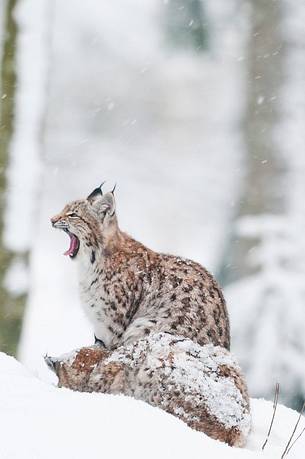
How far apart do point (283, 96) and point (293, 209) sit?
1.40 metres

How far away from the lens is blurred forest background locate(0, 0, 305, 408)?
965cm

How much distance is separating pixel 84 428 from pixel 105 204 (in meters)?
2.23

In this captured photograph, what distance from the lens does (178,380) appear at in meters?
4.00

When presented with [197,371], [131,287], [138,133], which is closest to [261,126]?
[138,133]

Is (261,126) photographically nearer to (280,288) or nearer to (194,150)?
(194,150)

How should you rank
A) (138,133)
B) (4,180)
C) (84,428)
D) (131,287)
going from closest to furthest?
(84,428), (131,287), (4,180), (138,133)

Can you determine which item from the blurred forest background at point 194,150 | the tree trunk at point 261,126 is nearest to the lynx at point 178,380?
the blurred forest background at point 194,150

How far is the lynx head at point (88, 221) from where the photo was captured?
5.10 meters

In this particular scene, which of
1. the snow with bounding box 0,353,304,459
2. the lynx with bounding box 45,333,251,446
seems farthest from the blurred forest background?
the snow with bounding box 0,353,304,459

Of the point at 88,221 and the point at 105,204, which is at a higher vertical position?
the point at 105,204

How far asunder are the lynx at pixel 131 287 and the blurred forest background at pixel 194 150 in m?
3.84

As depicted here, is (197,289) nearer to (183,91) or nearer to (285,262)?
(285,262)

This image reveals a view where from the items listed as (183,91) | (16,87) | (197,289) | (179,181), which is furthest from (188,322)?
(183,91)

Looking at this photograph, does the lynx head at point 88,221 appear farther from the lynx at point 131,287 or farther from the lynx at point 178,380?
the lynx at point 178,380
